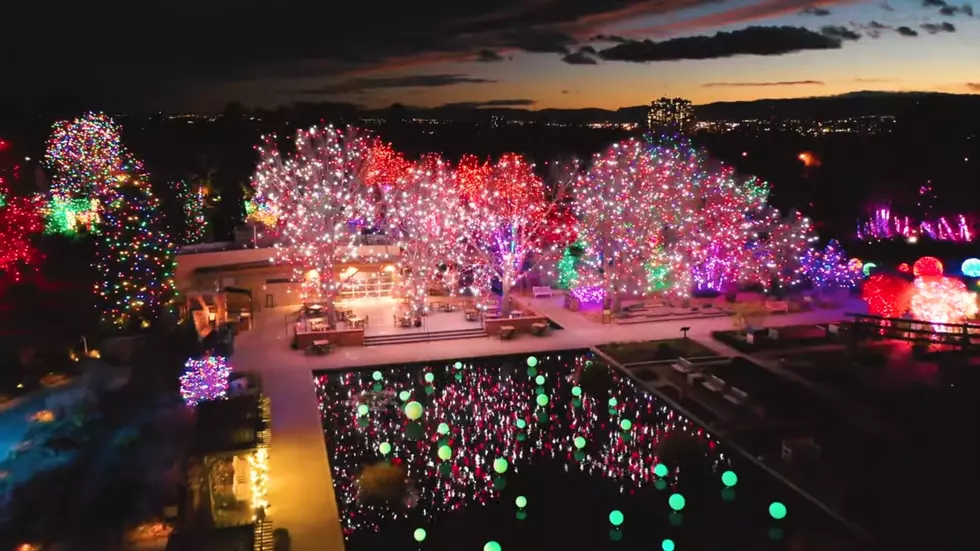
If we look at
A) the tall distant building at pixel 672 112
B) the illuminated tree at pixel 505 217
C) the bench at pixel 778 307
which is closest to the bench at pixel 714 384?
the illuminated tree at pixel 505 217

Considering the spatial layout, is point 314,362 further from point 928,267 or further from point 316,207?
point 928,267

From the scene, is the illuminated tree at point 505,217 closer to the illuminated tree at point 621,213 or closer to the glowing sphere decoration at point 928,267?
the illuminated tree at point 621,213

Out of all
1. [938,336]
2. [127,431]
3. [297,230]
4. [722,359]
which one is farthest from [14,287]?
[938,336]

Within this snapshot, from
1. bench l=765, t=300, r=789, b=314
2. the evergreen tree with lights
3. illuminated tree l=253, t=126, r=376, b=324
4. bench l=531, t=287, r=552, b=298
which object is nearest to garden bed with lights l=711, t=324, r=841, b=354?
bench l=765, t=300, r=789, b=314

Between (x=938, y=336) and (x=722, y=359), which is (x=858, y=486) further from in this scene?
(x=938, y=336)

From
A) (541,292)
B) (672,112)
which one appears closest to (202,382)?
(541,292)

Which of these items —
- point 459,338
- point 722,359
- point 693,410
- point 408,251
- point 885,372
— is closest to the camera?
point 693,410
